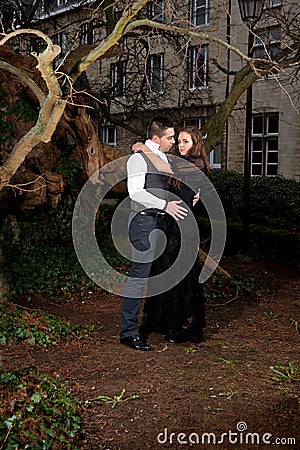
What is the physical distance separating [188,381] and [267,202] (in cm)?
908

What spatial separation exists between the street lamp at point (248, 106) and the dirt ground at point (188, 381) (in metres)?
3.30

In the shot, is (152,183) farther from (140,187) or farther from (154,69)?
(154,69)

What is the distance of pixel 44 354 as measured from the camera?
18.9 ft

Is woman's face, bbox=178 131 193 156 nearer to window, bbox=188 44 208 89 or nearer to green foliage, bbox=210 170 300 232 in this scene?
window, bbox=188 44 208 89

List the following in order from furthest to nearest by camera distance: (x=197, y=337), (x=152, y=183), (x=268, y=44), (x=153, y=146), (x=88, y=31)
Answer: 1. (x=88, y=31)
2. (x=268, y=44)
3. (x=197, y=337)
4. (x=153, y=146)
5. (x=152, y=183)

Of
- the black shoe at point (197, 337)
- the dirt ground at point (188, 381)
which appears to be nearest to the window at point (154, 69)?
the dirt ground at point (188, 381)

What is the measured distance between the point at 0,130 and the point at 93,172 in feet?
5.14

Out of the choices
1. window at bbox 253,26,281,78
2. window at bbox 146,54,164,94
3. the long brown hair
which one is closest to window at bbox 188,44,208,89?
window at bbox 146,54,164,94

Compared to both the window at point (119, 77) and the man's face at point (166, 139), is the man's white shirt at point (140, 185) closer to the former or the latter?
the man's face at point (166, 139)

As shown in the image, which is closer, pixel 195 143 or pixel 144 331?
pixel 195 143

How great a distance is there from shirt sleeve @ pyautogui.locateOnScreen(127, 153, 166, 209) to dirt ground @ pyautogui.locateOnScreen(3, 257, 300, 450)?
1521 mm

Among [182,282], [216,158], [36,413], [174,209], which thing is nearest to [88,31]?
[174,209]

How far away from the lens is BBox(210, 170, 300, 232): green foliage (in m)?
12.8

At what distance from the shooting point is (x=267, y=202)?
13.5 metres
